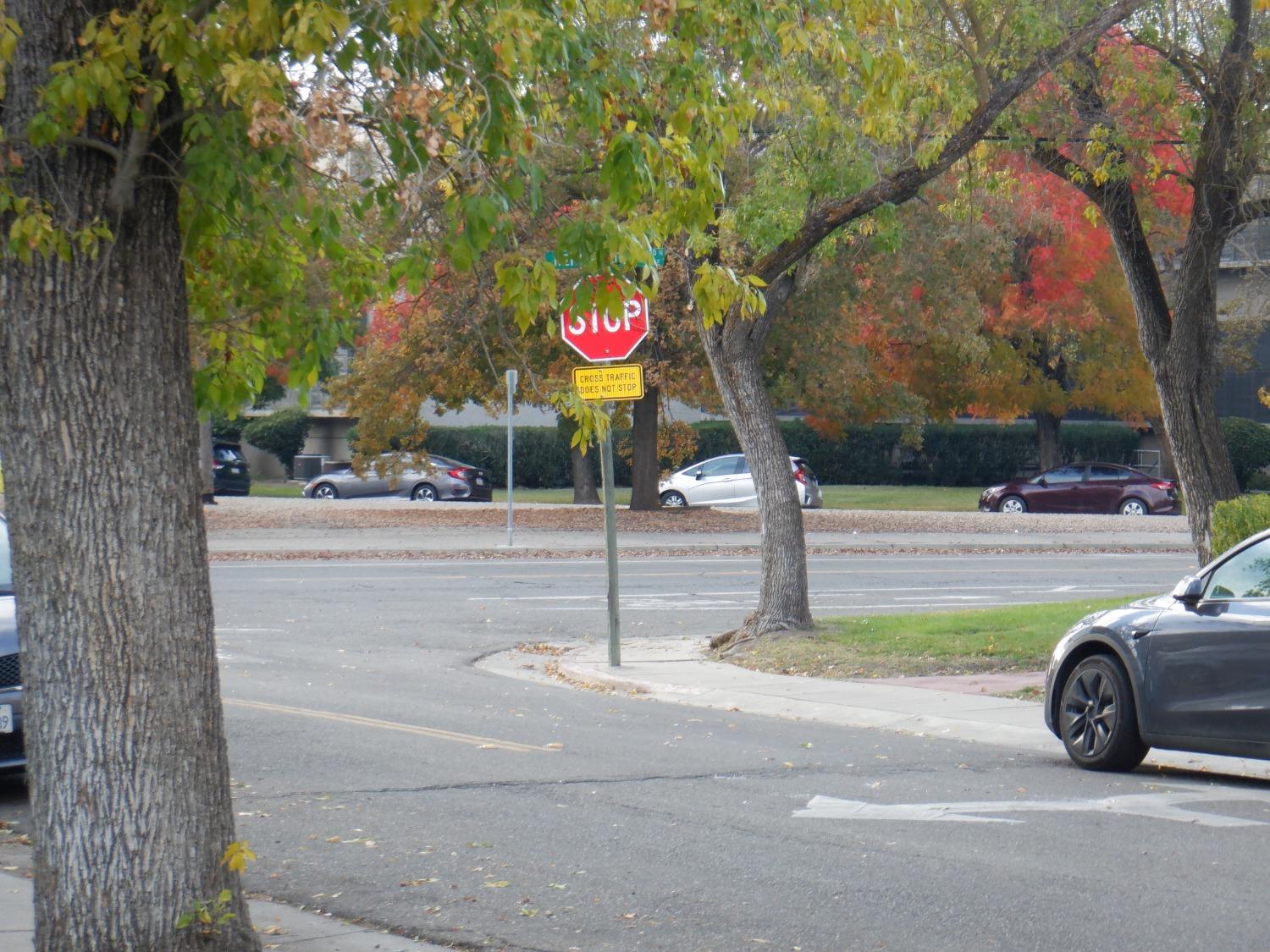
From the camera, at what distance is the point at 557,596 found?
818 inches

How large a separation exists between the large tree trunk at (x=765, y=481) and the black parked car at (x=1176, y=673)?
5.44m

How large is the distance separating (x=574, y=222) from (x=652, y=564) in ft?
67.4

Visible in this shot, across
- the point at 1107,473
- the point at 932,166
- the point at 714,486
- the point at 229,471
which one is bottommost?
the point at 714,486

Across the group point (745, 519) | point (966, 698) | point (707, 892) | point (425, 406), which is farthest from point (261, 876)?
point (425, 406)

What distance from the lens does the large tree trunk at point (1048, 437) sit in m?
45.9

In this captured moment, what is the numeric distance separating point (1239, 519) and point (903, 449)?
128ft

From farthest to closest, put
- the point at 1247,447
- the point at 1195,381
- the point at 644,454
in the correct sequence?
the point at 1247,447 → the point at 644,454 → the point at 1195,381

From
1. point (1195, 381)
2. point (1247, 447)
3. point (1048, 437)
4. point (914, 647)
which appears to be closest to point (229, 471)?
point (1048, 437)

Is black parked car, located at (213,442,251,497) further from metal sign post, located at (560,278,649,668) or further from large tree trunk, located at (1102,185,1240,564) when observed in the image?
large tree trunk, located at (1102,185,1240,564)

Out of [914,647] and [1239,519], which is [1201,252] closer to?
[1239,519]

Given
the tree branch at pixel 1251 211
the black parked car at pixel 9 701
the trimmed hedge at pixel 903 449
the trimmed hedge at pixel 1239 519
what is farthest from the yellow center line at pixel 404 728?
the trimmed hedge at pixel 903 449

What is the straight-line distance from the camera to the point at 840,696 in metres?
12.9

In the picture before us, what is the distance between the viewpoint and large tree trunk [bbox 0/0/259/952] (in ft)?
15.7

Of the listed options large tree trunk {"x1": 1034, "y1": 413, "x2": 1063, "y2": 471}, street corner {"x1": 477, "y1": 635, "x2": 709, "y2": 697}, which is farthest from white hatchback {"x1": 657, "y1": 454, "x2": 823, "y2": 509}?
street corner {"x1": 477, "y1": 635, "x2": 709, "y2": 697}
